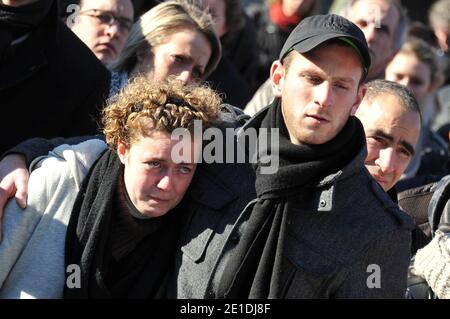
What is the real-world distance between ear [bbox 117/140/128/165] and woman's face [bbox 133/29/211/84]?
1.21 meters

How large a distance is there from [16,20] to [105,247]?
53.2 inches

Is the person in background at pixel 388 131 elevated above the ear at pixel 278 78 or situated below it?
below

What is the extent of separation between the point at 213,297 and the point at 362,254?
1.95 ft

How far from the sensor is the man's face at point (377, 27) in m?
6.43

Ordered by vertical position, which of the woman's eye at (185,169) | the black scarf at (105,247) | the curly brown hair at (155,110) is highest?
the curly brown hair at (155,110)

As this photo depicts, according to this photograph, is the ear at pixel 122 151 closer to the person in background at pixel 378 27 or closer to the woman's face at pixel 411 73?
the person in background at pixel 378 27

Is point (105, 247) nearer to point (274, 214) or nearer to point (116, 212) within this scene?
point (116, 212)

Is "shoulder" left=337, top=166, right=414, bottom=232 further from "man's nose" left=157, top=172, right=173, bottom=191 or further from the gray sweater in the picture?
the gray sweater

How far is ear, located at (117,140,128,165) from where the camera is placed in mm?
4160

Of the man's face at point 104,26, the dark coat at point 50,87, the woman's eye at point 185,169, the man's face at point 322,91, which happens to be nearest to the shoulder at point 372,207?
the man's face at point 322,91

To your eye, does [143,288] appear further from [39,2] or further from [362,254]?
[39,2]

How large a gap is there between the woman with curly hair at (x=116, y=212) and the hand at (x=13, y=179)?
0.10 ft

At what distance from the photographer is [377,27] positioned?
6457 mm

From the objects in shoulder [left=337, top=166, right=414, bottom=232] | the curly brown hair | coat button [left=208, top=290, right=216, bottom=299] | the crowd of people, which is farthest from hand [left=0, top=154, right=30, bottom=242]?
shoulder [left=337, top=166, right=414, bottom=232]
